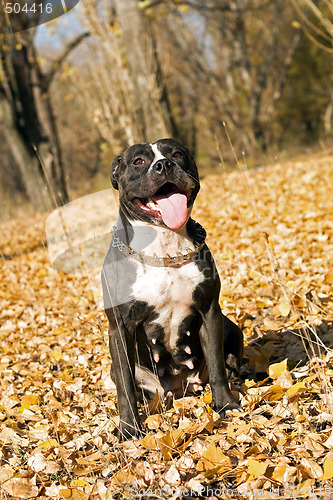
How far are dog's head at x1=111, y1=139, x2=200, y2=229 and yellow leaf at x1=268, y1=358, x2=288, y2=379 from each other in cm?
102

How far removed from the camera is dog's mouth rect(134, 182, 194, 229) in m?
2.59

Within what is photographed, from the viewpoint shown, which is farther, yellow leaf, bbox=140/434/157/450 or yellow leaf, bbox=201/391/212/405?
yellow leaf, bbox=201/391/212/405

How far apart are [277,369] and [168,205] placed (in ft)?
3.75

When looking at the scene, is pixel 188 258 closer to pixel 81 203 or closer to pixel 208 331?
pixel 208 331

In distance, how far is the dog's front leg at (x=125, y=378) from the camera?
269 centimetres

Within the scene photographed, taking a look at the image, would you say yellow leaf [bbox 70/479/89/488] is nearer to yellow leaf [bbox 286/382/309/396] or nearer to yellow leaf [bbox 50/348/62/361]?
yellow leaf [bbox 286/382/309/396]

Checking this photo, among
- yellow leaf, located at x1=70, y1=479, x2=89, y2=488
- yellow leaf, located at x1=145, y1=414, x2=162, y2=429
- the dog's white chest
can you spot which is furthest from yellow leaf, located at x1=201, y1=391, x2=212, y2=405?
yellow leaf, located at x1=70, y1=479, x2=89, y2=488

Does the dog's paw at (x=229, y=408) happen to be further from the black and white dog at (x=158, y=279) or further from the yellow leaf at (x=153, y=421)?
the yellow leaf at (x=153, y=421)

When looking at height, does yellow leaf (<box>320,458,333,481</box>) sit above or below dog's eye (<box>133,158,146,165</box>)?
below

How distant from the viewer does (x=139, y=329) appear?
9.18ft

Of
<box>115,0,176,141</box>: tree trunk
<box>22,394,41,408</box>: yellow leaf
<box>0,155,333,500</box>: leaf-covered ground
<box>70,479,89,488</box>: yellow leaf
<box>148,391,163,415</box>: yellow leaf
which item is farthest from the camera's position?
<box>115,0,176,141</box>: tree trunk

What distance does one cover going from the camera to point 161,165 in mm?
2619

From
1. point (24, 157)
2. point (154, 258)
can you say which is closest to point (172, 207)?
point (154, 258)

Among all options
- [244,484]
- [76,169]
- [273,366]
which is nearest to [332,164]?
[273,366]
